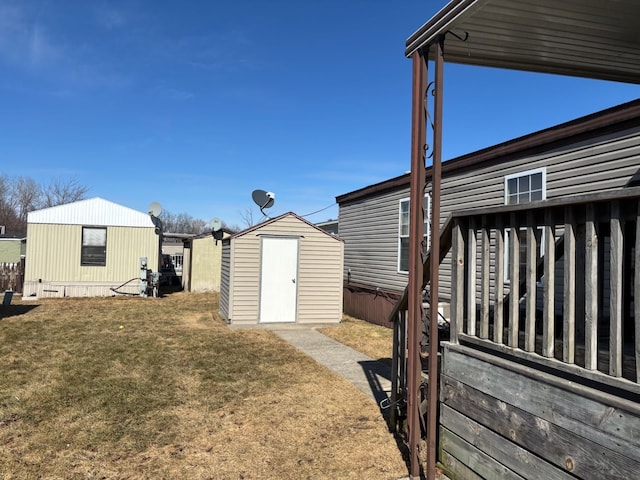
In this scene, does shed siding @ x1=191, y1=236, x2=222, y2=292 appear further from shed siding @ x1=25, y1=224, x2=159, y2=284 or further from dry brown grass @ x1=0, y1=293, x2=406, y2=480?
dry brown grass @ x1=0, y1=293, x2=406, y2=480

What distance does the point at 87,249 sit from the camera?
1589 cm

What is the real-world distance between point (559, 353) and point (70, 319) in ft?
35.9

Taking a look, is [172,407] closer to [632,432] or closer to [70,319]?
[632,432]

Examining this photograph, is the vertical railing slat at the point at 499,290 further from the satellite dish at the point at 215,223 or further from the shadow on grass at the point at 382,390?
the satellite dish at the point at 215,223

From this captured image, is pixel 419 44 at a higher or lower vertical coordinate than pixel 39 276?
higher

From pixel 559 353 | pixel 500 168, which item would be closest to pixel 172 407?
pixel 559 353

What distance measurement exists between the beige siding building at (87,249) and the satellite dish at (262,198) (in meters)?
6.31

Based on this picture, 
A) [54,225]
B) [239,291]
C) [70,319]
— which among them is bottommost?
[70,319]

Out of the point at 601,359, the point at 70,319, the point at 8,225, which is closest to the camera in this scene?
the point at 601,359

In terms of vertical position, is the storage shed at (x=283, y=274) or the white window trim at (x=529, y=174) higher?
the white window trim at (x=529, y=174)

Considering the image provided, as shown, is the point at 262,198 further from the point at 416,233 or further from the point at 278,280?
the point at 416,233

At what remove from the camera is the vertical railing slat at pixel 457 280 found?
123 inches

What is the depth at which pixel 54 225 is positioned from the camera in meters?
15.5

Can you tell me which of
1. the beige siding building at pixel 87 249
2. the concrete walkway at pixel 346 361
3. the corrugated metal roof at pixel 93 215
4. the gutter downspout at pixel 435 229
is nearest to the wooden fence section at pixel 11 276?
the beige siding building at pixel 87 249
